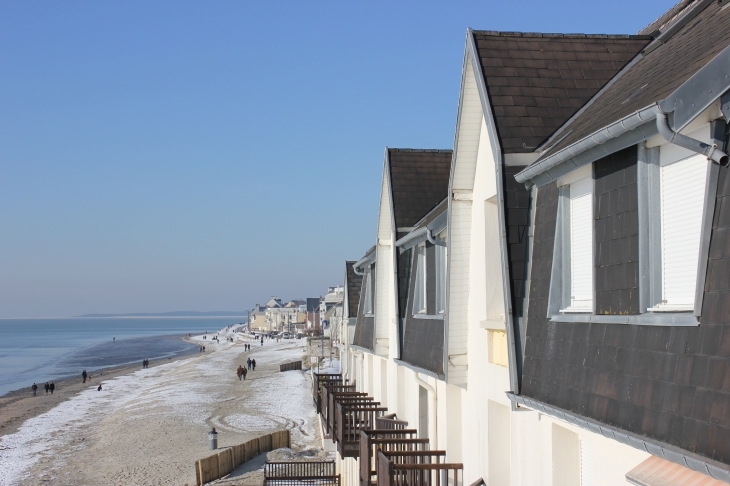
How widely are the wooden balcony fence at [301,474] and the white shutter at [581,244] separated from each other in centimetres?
1786

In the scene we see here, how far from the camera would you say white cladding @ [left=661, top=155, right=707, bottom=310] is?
4737 millimetres

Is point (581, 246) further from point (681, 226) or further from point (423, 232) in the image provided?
point (423, 232)

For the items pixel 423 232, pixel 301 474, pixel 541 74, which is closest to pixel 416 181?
pixel 423 232

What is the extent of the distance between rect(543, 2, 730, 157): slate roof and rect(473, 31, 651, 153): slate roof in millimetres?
259

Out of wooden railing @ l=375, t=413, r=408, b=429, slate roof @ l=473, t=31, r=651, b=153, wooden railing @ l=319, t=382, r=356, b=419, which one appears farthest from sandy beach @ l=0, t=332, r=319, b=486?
slate roof @ l=473, t=31, r=651, b=153

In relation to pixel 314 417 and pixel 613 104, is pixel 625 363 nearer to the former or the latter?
pixel 613 104

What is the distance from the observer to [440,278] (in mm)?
11625

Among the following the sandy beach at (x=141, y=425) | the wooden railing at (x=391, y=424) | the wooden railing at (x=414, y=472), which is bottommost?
the sandy beach at (x=141, y=425)

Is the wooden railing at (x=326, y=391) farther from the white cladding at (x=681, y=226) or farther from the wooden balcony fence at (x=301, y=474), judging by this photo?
the white cladding at (x=681, y=226)

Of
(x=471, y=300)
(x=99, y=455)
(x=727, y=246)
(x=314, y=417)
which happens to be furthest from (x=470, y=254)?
(x=314, y=417)

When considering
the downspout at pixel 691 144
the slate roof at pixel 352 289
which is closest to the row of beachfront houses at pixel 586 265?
the downspout at pixel 691 144

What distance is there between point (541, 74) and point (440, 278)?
4239 mm

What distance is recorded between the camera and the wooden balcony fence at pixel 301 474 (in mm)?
22781

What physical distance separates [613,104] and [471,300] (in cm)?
363
